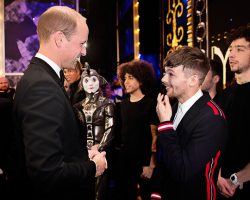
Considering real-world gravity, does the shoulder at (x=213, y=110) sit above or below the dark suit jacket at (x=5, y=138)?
above

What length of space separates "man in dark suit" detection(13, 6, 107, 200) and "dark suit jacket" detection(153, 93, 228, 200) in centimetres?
48

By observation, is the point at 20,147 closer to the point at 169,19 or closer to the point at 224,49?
the point at 224,49

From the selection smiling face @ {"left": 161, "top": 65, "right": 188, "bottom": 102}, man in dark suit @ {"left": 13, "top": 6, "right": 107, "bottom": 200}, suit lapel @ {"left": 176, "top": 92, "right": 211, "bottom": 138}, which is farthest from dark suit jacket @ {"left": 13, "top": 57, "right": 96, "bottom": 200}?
smiling face @ {"left": 161, "top": 65, "right": 188, "bottom": 102}

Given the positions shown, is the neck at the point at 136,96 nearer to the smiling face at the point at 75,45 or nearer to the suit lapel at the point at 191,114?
the suit lapel at the point at 191,114

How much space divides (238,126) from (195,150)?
0.86m

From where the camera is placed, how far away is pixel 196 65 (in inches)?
62.5

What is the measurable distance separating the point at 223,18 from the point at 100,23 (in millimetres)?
5054

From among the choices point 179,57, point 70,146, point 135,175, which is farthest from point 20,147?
point 135,175

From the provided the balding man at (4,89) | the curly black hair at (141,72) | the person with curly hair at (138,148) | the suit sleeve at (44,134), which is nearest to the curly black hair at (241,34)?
the person with curly hair at (138,148)

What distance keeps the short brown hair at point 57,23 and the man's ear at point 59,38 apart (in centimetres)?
2

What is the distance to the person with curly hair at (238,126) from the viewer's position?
5.98 ft

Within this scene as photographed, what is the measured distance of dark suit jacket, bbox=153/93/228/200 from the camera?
1346 mm

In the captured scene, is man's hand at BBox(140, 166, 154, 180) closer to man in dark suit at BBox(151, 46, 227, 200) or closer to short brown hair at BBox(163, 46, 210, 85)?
man in dark suit at BBox(151, 46, 227, 200)

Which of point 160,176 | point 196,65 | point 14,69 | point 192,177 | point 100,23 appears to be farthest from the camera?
point 100,23
